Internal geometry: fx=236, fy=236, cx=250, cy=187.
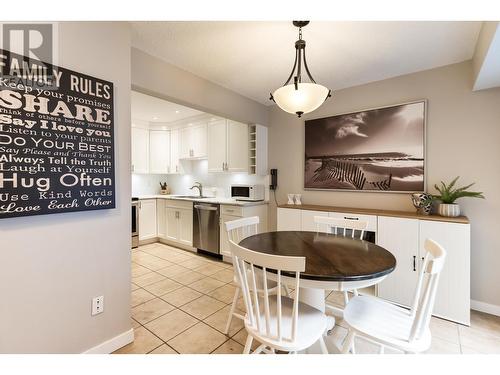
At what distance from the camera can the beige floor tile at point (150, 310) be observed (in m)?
2.17

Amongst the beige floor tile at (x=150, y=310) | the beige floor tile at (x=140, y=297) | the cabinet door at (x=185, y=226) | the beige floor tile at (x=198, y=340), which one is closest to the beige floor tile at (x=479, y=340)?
the beige floor tile at (x=198, y=340)

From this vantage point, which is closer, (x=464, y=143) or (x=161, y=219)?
(x=464, y=143)

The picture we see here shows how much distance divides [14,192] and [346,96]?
3340 mm

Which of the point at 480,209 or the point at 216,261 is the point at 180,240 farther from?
the point at 480,209

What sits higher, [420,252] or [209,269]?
[420,252]

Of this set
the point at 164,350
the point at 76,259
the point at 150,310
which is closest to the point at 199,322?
the point at 164,350

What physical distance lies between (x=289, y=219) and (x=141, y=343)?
207cm

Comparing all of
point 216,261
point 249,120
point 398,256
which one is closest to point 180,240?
point 216,261

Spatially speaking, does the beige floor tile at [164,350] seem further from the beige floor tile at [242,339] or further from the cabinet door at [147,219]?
the cabinet door at [147,219]

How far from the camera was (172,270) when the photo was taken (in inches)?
132

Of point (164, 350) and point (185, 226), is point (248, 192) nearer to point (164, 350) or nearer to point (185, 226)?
point (185, 226)

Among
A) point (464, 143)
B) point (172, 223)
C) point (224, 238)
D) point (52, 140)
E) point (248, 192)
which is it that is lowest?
point (224, 238)

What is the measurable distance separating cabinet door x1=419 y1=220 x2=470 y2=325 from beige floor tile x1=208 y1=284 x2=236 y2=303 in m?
2.02

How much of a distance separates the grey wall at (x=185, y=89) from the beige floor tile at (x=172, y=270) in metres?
2.21
